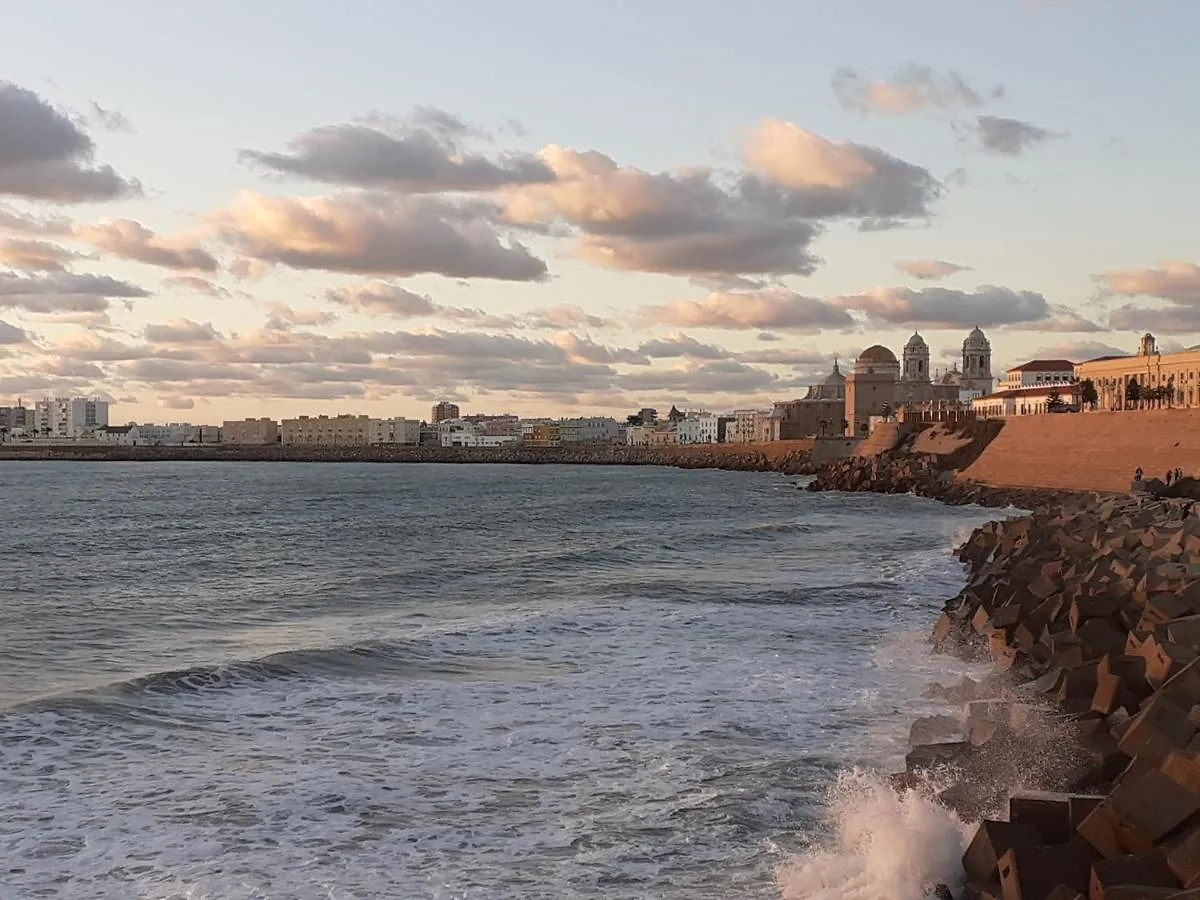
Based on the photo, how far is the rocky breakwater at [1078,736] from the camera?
486 cm

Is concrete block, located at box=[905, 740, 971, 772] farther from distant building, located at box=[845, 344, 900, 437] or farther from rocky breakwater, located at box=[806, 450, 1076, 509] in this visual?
distant building, located at box=[845, 344, 900, 437]

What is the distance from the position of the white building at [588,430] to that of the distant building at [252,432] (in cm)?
4587

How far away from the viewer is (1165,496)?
26906 mm

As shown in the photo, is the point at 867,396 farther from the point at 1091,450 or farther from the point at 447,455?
the point at 1091,450

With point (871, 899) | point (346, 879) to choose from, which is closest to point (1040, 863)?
point (871, 899)

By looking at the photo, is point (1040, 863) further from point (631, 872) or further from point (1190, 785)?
point (631, 872)

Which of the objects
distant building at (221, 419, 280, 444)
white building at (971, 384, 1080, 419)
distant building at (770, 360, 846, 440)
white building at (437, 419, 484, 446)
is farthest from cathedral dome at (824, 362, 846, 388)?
distant building at (221, 419, 280, 444)

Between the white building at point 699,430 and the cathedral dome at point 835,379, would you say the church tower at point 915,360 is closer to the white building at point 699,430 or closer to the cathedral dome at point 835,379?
the cathedral dome at point 835,379

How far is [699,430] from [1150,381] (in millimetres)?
103676

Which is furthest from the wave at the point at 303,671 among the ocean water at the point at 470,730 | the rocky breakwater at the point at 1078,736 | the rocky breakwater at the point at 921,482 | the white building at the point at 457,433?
the white building at the point at 457,433

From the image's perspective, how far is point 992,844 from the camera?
515 cm

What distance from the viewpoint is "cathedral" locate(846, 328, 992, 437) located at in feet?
315

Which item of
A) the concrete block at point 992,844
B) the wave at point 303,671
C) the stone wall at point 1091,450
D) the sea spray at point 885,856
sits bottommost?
the wave at point 303,671

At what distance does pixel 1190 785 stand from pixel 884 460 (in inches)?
2266
